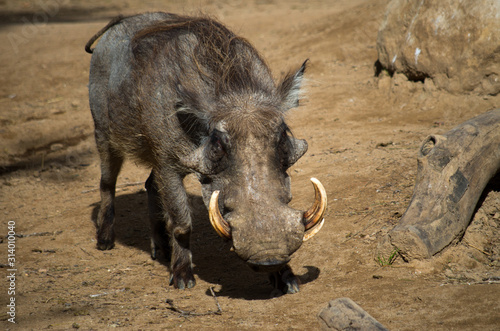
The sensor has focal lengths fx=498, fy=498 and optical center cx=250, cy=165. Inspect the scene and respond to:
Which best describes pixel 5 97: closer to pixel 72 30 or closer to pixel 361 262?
pixel 72 30

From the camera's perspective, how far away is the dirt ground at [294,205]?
2.97 m

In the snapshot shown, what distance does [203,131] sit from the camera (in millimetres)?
3479

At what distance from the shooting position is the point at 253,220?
283cm

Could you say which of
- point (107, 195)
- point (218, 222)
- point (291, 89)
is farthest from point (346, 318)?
point (107, 195)

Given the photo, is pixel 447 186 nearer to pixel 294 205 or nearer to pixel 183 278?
pixel 294 205

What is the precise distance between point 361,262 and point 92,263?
2281 millimetres

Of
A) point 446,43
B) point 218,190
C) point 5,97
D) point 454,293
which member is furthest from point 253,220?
point 5,97

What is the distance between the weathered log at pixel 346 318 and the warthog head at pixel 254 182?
0.39m

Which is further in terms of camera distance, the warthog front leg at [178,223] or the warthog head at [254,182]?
the warthog front leg at [178,223]

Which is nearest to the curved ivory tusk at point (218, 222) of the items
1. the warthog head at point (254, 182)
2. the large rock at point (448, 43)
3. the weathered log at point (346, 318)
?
the warthog head at point (254, 182)

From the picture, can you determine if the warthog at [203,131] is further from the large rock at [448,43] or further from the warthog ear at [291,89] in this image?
the large rock at [448,43]

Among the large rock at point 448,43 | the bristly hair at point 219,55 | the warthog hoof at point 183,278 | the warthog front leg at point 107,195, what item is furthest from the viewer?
the large rock at point 448,43

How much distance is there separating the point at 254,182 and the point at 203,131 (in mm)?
681

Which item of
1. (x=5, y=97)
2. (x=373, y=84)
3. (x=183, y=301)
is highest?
(x=373, y=84)
